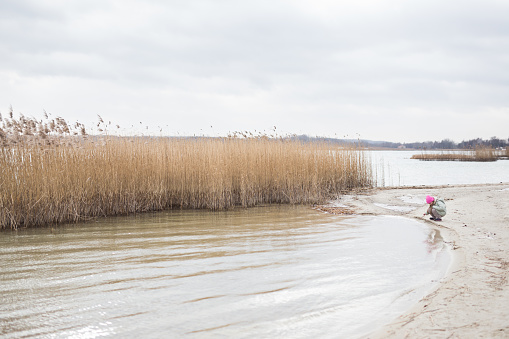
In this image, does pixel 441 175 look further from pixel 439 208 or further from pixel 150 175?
pixel 150 175

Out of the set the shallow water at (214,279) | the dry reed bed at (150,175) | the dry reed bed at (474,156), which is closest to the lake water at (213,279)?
the shallow water at (214,279)

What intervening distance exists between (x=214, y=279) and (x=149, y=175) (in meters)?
5.52

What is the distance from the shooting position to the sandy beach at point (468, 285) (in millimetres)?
2773

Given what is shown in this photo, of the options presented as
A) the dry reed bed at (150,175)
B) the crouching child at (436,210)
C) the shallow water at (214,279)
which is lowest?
the shallow water at (214,279)

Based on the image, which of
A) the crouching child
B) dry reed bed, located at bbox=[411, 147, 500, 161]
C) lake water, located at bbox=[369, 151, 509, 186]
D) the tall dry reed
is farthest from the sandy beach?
dry reed bed, located at bbox=[411, 147, 500, 161]

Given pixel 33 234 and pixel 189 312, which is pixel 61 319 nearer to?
pixel 189 312

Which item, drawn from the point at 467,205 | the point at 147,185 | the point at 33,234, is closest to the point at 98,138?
the point at 147,185

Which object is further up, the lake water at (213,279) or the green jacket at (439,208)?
the green jacket at (439,208)

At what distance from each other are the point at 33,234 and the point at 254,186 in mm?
5384

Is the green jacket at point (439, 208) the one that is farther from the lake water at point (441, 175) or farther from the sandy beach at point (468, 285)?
the lake water at point (441, 175)

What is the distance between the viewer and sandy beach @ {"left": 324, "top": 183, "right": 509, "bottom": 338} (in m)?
2.77

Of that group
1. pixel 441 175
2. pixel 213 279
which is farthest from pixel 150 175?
pixel 441 175

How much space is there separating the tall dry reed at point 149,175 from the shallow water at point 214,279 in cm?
80

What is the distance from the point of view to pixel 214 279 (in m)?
4.28
